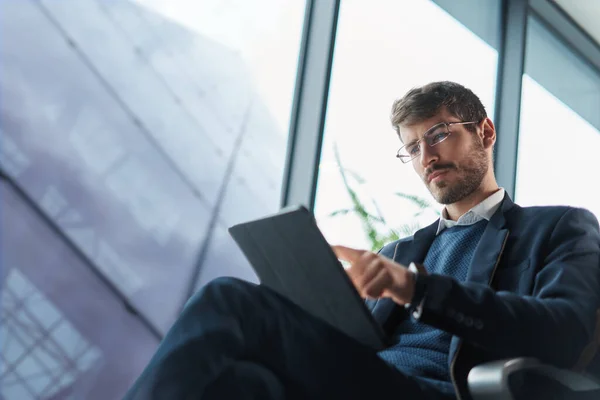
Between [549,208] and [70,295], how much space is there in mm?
1569

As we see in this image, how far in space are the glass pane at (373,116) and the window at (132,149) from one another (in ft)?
0.77

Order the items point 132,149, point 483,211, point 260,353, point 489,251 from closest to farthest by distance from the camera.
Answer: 1. point 260,353
2. point 489,251
3. point 483,211
4. point 132,149

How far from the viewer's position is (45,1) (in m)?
2.49

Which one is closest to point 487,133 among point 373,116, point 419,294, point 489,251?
point 489,251

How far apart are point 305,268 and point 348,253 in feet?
0.31

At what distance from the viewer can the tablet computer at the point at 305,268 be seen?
113cm

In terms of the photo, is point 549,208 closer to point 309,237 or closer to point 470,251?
point 470,251

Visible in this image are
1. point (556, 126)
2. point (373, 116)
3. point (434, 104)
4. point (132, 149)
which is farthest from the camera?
point (556, 126)

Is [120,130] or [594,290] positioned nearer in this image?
[594,290]

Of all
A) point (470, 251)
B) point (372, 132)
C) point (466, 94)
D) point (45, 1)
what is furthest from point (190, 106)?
point (470, 251)

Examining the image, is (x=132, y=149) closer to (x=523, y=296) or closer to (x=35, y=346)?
(x=35, y=346)

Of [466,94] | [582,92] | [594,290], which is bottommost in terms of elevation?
→ [582,92]

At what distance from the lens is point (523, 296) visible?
121 centimetres

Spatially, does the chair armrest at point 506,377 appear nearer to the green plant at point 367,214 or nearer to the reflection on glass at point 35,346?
the reflection on glass at point 35,346
